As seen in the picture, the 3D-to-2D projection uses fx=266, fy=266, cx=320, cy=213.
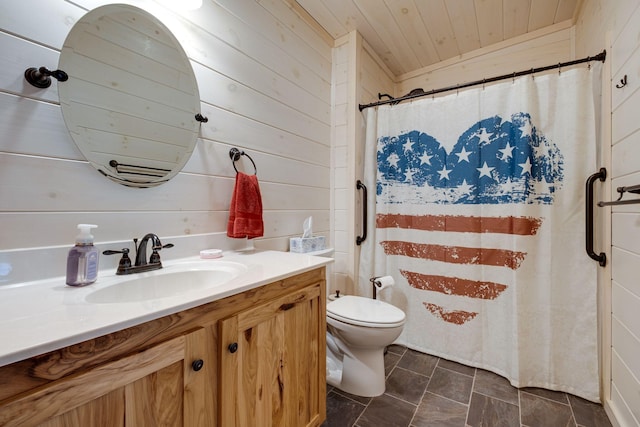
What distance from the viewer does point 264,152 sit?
1.55 m

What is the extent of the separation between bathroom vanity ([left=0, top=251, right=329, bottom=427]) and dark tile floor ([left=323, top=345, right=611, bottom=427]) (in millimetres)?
331

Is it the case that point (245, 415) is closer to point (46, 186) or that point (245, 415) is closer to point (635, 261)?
point (46, 186)

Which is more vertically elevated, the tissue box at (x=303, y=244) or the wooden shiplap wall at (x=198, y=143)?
the wooden shiplap wall at (x=198, y=143)

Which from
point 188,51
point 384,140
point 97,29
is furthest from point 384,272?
point 97,29

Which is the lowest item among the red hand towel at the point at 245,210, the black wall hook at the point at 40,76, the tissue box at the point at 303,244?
the tissue box at the point at 303,244

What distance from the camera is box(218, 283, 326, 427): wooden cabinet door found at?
2.61ft

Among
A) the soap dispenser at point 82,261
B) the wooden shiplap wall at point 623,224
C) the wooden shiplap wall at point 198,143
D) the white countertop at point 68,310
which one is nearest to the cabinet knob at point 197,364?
the white countertop at point 68,310

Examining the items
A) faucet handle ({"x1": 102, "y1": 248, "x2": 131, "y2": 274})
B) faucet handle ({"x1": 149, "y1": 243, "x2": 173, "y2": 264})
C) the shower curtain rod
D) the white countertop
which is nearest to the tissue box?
the white countertop

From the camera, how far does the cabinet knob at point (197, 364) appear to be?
2.29 ft

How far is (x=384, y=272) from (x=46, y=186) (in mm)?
1905

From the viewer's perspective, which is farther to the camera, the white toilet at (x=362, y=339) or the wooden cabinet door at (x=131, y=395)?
the white toilet at (x=362, y=339)

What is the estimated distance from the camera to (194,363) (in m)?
0.70

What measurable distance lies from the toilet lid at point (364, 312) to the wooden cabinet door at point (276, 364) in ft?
0.96

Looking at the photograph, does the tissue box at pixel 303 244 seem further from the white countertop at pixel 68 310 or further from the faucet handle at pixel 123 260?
the faucet handle at pixel 123 260
